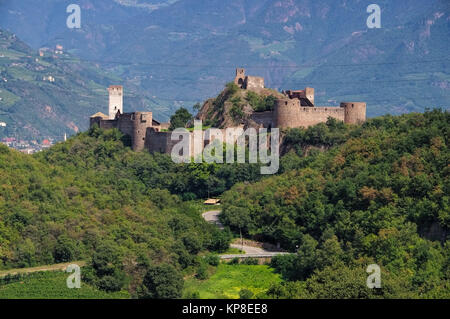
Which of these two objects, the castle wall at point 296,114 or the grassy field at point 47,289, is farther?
the castle wall at point 296,114

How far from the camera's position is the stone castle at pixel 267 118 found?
82938 mm

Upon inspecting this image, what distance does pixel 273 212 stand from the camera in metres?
69.9

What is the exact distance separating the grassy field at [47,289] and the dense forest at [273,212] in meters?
1.31

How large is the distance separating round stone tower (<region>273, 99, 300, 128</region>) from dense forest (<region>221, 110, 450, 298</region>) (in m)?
1.36

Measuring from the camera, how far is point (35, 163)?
78.7 metres

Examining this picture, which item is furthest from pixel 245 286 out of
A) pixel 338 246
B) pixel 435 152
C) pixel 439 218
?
pixel 435 152

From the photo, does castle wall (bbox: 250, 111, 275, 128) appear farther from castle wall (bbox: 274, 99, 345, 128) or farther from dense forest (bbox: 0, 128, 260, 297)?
dense forest (bbox: 0, 128, 260, 297)

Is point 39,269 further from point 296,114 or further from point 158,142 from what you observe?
point 296,114

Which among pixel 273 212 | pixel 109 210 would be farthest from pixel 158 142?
pixel 273 212

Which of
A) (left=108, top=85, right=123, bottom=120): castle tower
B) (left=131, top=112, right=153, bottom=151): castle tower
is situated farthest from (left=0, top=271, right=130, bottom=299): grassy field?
(left=108, top=85, right=123, bottom=120): castle tower

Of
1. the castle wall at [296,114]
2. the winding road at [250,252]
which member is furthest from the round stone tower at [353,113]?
the winding road at [250,252]

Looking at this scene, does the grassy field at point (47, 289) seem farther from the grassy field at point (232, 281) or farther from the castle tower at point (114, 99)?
the castle tower at point (114, 99)

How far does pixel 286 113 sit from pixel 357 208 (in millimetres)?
19274
